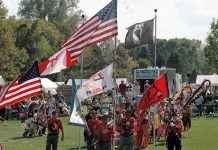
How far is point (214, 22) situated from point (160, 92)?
57.8 m

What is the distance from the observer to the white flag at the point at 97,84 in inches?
692

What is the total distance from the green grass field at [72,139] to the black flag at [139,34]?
3.64 m

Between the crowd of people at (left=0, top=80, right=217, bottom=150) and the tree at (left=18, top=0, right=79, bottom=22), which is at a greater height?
the tree at (left=18, top=0, right=79, bottom=22)

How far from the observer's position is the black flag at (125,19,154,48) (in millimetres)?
19234

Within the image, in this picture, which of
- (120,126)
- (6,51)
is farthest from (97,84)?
(6,51)

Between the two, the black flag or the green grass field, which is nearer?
the black flag

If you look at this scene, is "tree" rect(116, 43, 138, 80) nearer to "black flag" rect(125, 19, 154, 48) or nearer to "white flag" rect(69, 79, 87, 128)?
"black flag" rect(125, 19, 154, 48)

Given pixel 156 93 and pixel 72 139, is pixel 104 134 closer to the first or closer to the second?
pixel 156 93

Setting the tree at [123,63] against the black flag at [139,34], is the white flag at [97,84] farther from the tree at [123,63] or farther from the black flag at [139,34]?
the tree at [123,63]

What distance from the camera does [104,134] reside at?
60.1 ft

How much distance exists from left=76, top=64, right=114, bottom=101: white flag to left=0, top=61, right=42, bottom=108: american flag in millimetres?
1773

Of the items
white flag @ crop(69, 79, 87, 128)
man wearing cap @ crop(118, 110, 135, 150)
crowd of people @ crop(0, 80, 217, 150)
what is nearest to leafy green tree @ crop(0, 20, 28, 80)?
crowd of people @ crop(0, 80, 217, 150)

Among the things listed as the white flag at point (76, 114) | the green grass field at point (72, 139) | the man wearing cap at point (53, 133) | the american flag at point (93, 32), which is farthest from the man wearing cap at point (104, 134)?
the american flag at point (93, 32)

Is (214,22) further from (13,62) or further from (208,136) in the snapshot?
(208,136)
